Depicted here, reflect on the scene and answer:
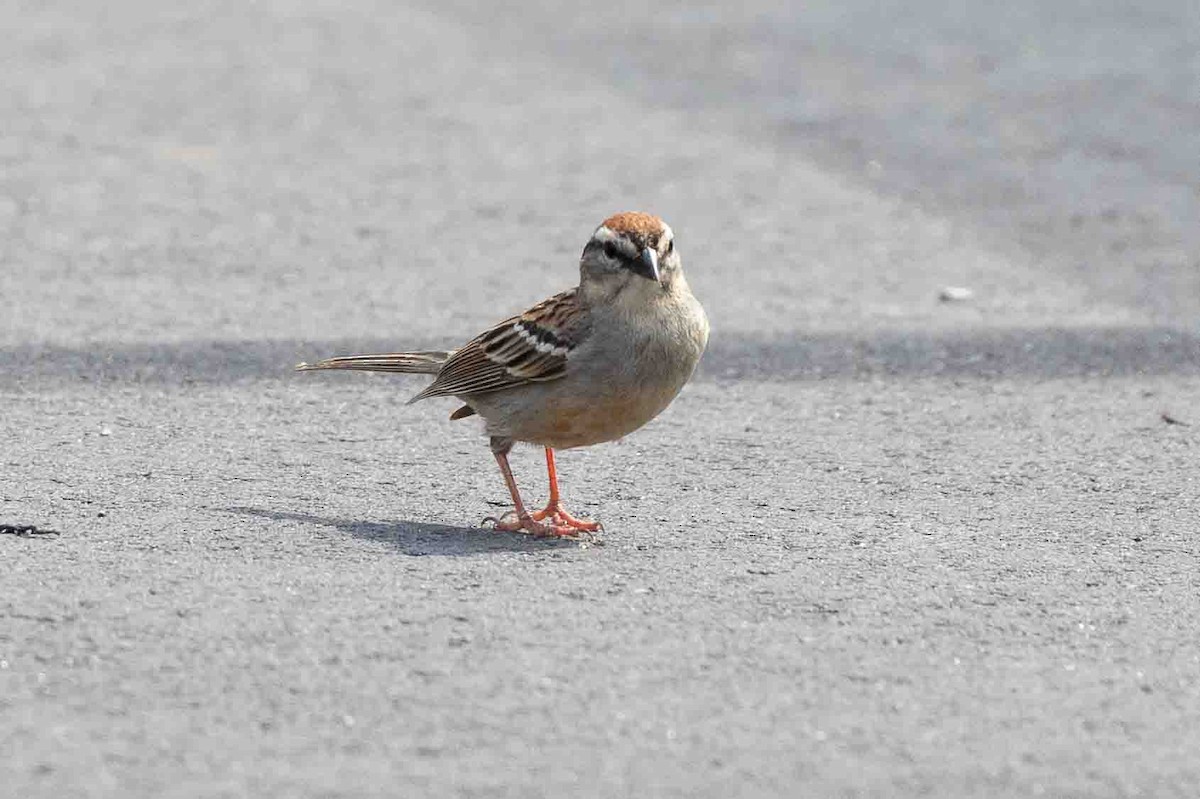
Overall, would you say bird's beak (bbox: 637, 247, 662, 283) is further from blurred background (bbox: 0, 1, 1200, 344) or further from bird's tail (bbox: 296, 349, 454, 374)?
blurred background (bbox: 0, 1, 1200, 344)

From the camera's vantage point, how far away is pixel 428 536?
622 cm

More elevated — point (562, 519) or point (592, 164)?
point (592, 164)

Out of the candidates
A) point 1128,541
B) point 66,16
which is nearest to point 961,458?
point 1128,541

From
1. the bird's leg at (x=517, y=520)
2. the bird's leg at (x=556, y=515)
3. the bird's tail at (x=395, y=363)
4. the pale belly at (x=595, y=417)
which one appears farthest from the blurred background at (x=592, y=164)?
the pale belly at (x=595, y=417)

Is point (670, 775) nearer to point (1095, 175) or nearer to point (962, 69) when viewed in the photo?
point (1095, 175)

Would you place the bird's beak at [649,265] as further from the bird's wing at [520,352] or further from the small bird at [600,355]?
the bird's wing at [520,352]

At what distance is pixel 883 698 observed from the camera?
4820 mm

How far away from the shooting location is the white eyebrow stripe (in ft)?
20.5

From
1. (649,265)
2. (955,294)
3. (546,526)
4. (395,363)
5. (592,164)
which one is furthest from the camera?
(592,164)

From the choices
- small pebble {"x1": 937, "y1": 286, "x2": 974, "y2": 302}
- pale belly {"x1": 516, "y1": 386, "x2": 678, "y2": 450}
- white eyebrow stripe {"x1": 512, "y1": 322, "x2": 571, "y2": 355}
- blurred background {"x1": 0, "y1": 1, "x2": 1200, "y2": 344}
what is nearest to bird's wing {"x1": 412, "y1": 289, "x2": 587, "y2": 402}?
white eyebrow stripe {"x1": 512, "y1": 322, "x2": 571, "y2": 355}

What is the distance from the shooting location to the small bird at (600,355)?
242 inches

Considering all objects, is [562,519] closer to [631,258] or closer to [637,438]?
[631,258]

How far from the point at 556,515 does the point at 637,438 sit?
4.27 feet

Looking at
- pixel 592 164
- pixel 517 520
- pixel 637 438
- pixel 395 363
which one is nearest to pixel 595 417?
pixel 517 520
